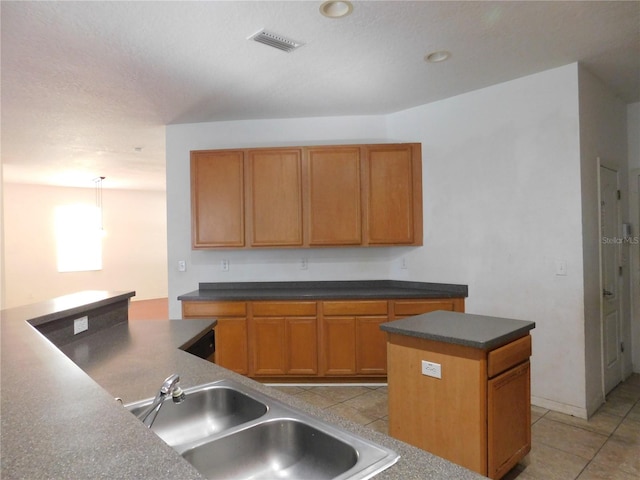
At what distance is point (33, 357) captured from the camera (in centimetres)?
122

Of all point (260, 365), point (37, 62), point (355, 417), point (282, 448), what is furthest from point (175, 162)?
point (282, 448)

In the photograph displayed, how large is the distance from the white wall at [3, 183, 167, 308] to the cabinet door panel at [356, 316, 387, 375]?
651 centimetres

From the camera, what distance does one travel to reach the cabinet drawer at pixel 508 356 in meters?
1.87

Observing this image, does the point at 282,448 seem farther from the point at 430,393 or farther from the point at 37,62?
the point at 37,62

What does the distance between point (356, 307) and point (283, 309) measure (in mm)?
689

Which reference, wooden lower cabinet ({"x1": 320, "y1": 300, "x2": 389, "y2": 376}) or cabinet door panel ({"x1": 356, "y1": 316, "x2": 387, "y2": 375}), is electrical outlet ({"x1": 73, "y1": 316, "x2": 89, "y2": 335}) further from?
cabinet door panel ({"x1": 356, "y1": 316, "x2": 387, "y2": 375})

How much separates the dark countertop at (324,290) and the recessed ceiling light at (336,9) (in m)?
2.26

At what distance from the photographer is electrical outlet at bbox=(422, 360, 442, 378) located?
1.98 m

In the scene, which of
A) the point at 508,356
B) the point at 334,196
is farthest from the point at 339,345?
the point at 508,356

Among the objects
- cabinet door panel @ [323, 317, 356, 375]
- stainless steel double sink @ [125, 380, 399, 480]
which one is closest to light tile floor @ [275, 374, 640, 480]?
cabinet door panel @ [323, 317, 356, 375]

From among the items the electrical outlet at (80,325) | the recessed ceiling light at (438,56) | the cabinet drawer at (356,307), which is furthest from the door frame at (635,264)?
the electrical outlet at (80,325)

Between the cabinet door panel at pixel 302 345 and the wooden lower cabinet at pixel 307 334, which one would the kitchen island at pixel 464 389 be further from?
the cabinet door panel at pixel 302 345

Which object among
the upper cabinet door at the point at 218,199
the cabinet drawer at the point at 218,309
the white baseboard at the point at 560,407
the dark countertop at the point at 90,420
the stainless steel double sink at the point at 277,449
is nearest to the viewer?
the dark countertop at the point at 90,420

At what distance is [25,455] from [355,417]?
2601 millimetres
